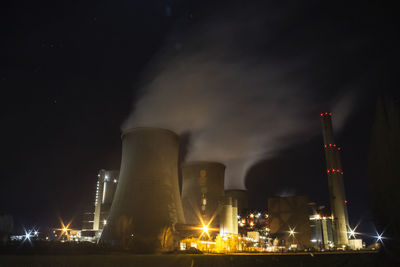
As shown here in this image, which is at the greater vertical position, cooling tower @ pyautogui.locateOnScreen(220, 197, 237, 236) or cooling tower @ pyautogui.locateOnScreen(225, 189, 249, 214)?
cooling tower @ pyautogui.locateOnScreen(225, 189, 249, 214)

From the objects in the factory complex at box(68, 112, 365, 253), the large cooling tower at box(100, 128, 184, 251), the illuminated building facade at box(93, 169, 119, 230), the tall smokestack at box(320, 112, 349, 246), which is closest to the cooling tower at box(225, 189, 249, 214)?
the factory complex at box(68, 112, 365, 253)

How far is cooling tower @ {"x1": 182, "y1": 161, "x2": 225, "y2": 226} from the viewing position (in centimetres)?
3216

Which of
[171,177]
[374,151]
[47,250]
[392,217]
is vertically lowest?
[47,250]

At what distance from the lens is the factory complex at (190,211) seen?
1847 cm

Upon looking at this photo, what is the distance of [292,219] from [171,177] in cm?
2552

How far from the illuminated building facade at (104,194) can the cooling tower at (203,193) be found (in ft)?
41.4

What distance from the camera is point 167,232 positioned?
62.8 ft

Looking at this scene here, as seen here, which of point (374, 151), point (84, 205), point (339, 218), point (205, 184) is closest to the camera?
point (374, 151)

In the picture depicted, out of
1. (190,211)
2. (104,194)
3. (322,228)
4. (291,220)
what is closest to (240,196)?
(291,220)

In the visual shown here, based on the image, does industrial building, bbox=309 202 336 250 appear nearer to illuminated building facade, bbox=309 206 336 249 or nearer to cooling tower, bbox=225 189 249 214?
illuminated building facade, bbox=309 206 336 249

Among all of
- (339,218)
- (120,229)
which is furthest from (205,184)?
(339,218)

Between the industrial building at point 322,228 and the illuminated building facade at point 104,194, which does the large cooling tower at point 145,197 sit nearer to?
the illuminated building facade at point 104,194

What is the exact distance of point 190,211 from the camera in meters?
32.6

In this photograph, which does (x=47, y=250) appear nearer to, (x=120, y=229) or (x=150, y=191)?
(x=120, y=229)
